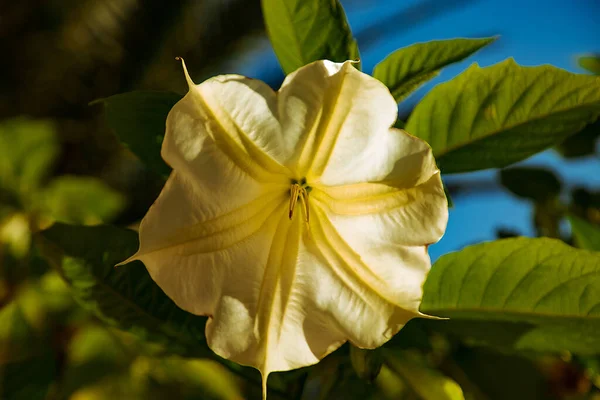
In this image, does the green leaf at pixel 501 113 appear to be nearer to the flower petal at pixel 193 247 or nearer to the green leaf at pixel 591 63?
the flower petal at pixel 193 247

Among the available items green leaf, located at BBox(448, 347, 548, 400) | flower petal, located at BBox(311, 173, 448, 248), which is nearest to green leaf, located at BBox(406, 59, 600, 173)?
flower petal, located at BBox(311, 173, 448, 248)

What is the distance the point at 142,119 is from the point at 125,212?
2.20 m

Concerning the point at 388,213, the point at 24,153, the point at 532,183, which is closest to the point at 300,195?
the point at 388,213

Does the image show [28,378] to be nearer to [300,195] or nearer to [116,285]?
[116,285]

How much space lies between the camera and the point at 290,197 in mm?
621

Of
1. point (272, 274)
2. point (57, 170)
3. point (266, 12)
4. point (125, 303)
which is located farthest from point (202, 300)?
point (57, 170)

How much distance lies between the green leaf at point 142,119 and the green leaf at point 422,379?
359mm

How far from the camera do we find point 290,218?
60cm

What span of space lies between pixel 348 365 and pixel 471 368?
1.83 ft

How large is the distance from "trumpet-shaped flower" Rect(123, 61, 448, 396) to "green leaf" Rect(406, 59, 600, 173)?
0.58ft

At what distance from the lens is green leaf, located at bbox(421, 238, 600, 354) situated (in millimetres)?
627

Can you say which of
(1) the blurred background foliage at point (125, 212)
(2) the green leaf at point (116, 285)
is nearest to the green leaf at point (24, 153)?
(1) the blurred background foliage at point (125, 212)

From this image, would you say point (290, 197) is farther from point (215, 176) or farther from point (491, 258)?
point (491, 258)

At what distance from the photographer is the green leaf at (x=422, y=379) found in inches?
25.0
